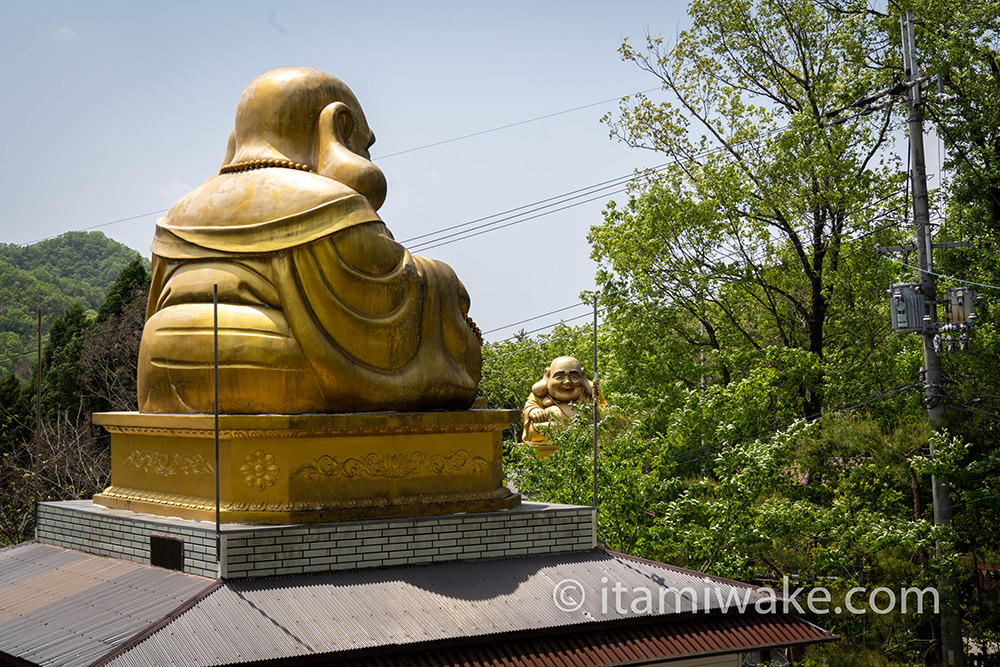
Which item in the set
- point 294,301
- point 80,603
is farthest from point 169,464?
point 294,301

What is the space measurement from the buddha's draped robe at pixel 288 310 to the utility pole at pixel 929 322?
31.5 feet

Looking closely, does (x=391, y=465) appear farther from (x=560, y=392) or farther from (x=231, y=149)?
(x=560, y=392)

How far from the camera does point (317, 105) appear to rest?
465 inches

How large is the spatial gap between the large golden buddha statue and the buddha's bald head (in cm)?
3

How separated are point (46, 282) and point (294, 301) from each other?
4794 centimetres

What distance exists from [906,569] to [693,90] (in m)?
12.3

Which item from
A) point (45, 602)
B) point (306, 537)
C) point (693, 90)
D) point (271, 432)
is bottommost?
point (45, 602)

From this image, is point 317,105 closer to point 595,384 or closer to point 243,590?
point 595,384

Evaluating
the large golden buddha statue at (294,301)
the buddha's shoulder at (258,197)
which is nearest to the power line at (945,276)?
the large golden buddha statue at (294,301)

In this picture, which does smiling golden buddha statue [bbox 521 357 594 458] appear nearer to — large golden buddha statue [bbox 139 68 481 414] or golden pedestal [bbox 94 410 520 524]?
golden pedestal [bbox 94 410 520 524]

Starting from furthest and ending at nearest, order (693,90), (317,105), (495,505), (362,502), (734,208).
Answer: (693,90) < (734,208) < (317,105) < (495,505) < (362,502)

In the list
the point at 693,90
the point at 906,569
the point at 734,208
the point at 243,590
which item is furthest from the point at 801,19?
the point at 243,590

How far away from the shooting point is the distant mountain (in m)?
44.7

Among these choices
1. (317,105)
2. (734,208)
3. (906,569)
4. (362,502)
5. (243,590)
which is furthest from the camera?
(734,208)
